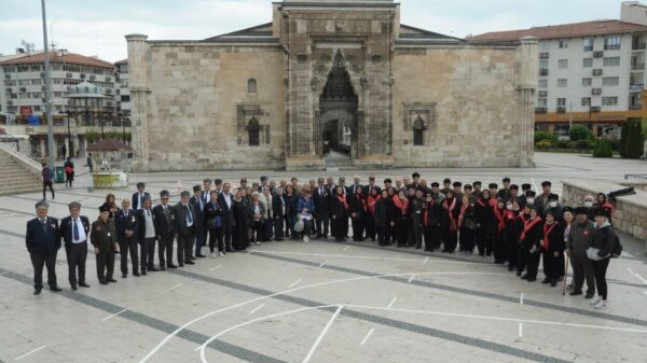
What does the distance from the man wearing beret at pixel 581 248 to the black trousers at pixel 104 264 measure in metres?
8.95


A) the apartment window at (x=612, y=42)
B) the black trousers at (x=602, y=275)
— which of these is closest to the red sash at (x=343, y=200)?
the black trousers at (x=602, y=275)

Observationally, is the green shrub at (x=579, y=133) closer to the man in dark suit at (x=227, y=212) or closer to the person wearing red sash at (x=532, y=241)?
the person wearing red sash at (x=532, y=241)

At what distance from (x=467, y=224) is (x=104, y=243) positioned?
8.27m

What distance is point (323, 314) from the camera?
9.49 meters

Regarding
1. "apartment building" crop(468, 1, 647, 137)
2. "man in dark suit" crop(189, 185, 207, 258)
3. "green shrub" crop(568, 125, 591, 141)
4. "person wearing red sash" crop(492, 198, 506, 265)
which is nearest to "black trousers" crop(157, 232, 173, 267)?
"man in dark suit" crop(189, 185, 207, 258)

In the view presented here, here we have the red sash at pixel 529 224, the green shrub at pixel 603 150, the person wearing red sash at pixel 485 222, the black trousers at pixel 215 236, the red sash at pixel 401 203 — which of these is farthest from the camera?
the green shrub at pixel 603 150

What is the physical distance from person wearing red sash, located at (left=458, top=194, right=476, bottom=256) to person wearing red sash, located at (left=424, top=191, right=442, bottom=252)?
56cm

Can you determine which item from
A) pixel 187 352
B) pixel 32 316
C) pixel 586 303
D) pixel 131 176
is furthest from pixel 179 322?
pixel 131 176

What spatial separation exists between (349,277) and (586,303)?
4530mm

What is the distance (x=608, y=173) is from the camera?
107 feet

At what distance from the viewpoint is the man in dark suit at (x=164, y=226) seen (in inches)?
480

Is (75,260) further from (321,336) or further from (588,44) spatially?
(588,44)

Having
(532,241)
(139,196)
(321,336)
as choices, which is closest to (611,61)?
(532,241)

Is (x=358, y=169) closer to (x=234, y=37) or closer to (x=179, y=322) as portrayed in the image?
(x=234, y=37)
